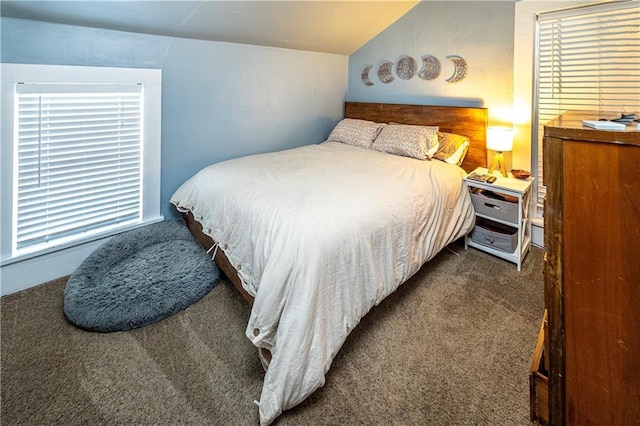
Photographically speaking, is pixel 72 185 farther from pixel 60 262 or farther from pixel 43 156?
pixel 60 262

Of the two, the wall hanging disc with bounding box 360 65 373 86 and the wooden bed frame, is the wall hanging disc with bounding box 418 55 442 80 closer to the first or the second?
the wooden bed frame

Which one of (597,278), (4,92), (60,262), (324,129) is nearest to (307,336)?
(597,278)

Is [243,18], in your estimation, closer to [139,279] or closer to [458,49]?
[458,49]

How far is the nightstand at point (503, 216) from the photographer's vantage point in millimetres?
2449

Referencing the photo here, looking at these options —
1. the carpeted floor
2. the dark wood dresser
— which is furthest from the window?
the dark wood dresser

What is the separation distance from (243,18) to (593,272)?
2.82 metres

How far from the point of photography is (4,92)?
77.0 inches

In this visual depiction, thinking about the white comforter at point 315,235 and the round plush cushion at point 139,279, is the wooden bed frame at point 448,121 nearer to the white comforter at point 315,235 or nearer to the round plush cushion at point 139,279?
the round plush cushion at point 139,279

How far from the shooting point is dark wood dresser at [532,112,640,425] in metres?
0.80

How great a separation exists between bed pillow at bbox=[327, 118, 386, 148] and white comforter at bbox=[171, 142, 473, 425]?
0.71 metres

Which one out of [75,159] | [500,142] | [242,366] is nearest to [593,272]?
[242,366]

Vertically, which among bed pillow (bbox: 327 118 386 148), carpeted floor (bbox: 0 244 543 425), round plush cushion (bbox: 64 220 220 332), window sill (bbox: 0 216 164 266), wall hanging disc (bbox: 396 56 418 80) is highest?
wall hanging disc (bbox: 396 56 418 80)

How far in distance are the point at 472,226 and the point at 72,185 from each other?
3096 millimetres

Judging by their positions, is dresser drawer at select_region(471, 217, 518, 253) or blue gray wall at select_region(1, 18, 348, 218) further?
dresser drawer at select_region(471, 217, 518, 253)
